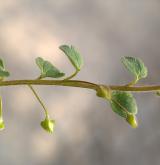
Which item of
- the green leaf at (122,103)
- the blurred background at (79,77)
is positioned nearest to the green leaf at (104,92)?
the green leaf at (122,103)

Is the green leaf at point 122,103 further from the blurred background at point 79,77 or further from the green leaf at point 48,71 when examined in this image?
the blurred background at point 79,77

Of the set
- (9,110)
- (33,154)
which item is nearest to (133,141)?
(33,154)

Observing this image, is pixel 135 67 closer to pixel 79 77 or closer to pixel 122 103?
pixel 122 103

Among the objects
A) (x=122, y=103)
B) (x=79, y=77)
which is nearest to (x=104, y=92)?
(x=122, y=103)

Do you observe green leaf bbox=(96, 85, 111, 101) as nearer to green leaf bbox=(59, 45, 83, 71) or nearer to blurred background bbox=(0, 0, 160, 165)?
green leaf bbox=(59, 45, 83, 71)

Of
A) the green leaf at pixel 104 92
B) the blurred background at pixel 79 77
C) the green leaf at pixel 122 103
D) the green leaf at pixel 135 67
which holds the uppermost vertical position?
the blurred background at pixel 79 77

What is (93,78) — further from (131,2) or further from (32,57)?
(131,2)

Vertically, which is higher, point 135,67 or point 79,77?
point 79,77
